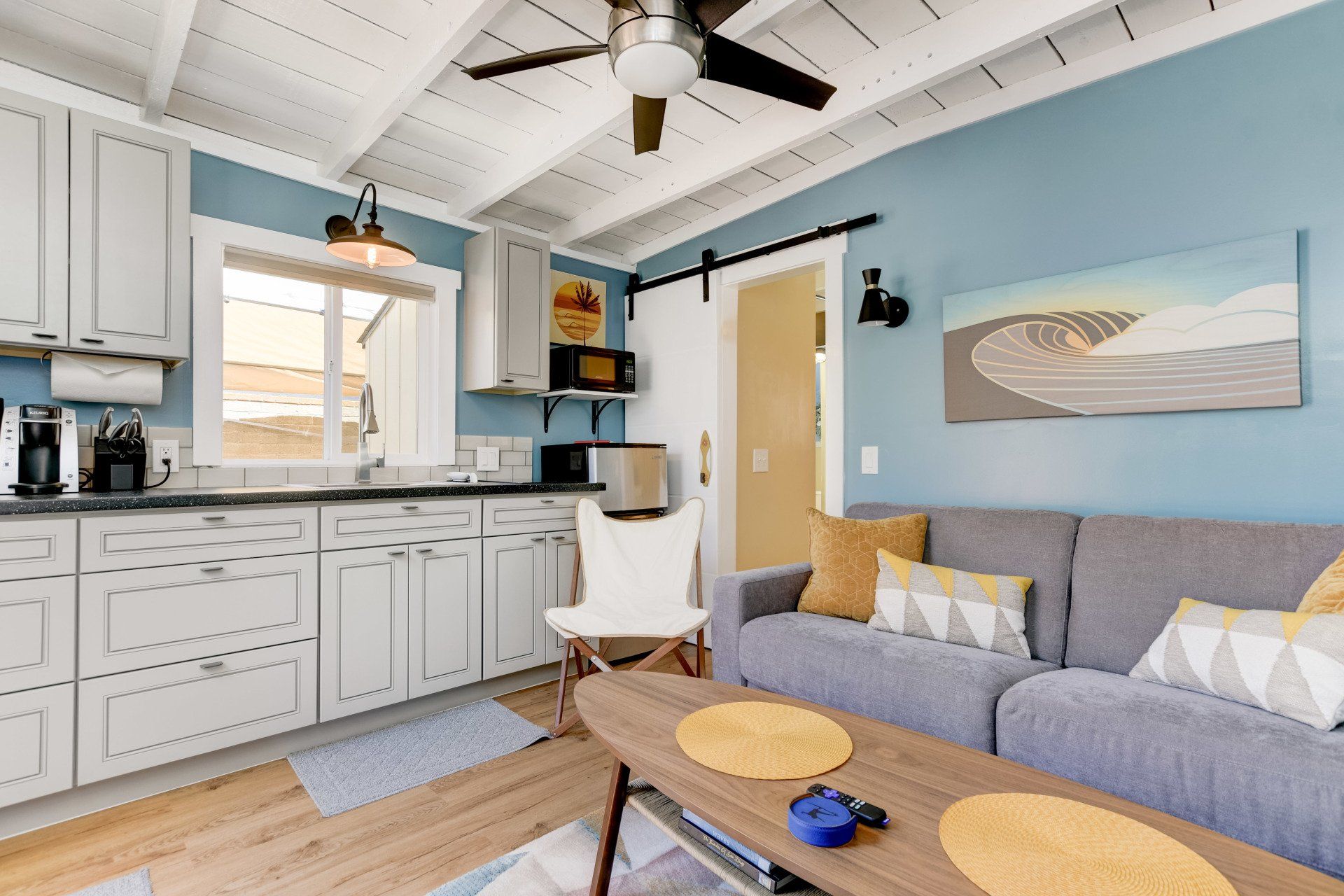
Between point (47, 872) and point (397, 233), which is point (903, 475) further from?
point (47, 872)

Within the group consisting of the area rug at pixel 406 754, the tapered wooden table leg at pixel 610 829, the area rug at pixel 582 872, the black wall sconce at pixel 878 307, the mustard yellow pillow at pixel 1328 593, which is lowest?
the area rug at pixel 406 754

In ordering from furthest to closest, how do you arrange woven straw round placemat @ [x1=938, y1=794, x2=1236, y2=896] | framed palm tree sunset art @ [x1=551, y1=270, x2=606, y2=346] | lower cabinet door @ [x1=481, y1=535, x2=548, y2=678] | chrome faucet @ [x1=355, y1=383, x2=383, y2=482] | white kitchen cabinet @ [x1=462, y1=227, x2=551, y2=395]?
framed palm tree sunset art @ [x1=551, y1=270, x2=606, y2=346] → white kitchen cabinet @ [x1=462, y1=227, x2=551, y2=395] → chrome faucet @ [x1=355, y1=383, x2=383, y2=482] → lower cabinet door @ [x1=481, y1=535, x2=548, y2=678] → woven straw round placemat @ [x1=938, y1=794, x2=1236, y2=896]

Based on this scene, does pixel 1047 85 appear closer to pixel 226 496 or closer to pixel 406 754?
pixel 226 496

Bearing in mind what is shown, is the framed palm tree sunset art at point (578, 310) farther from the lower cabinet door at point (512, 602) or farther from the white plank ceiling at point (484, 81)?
the lower cabinet door at point (512, 602)

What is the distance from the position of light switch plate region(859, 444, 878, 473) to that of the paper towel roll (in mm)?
2982

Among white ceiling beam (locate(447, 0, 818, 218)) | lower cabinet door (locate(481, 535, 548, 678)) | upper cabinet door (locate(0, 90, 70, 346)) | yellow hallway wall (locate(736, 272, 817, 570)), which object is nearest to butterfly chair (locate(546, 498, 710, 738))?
lower cabinet door (locate(481, 535, 548, 678))

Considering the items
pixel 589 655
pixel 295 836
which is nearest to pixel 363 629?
pixel 295 836

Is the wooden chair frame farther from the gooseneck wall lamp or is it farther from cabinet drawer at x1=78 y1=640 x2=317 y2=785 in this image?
the gooseneck wall lamp

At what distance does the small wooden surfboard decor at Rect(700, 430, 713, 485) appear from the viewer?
383cm

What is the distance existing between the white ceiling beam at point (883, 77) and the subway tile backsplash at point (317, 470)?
62.8 inches

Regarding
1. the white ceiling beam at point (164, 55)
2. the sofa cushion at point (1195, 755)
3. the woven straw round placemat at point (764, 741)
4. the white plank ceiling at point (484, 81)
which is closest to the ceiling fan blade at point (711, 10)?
the white plank ceiling at point (484, 81)

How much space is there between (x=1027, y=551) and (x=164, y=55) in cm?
336

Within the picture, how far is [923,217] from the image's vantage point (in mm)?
2865

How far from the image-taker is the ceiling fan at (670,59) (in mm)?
1634
